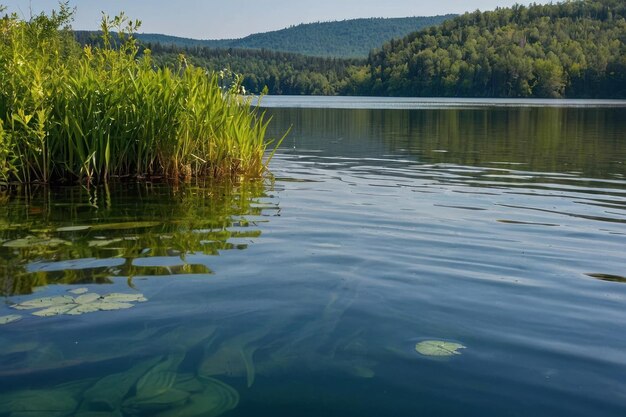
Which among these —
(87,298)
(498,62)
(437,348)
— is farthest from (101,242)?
(498,62)

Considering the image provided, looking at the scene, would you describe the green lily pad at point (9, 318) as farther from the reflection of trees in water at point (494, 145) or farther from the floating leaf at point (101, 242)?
the reflection of trees in water at point (494, 145)

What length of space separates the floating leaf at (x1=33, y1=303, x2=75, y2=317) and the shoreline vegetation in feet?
372

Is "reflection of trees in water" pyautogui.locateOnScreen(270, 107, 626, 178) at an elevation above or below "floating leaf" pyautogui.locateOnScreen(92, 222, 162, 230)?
above

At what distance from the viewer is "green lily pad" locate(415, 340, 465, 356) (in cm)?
420

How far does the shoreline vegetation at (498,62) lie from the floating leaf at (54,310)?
4462 inches

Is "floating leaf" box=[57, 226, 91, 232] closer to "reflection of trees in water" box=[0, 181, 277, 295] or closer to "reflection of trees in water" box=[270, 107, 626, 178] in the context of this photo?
"reflection of trees in water" box=[0, 181, 277, 295]

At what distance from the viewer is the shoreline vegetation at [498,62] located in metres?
139

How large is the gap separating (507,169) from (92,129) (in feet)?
34.2

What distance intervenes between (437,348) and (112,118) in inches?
326

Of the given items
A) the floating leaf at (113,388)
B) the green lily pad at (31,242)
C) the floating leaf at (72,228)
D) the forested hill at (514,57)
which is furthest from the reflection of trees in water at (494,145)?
the forested hill at (514,57)

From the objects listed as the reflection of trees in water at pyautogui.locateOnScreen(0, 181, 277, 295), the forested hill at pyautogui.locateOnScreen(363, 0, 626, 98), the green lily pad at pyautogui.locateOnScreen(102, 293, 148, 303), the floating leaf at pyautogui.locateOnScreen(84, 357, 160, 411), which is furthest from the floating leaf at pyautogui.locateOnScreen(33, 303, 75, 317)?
the forested hill at pyautogui.locateOnScreen(363, 0, 626, 98)

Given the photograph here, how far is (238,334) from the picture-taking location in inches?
176

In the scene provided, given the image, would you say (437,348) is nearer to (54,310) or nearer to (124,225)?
(54,310)

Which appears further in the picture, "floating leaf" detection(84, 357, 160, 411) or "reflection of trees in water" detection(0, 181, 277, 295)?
"reflection of trees in water" detection(0, 181, 277, 295)
